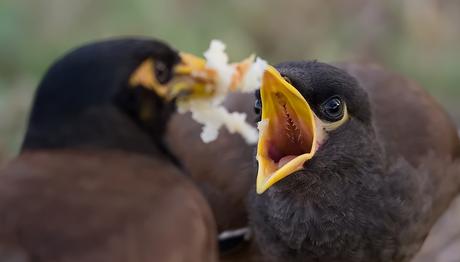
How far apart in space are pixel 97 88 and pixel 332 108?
2.49 feet

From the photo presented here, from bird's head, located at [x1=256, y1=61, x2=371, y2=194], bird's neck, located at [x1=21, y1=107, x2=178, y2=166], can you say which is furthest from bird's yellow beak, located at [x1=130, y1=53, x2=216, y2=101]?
bird's head, located at [x1=256, y1=61, x2=371, y2=194]

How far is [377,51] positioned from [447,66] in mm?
288

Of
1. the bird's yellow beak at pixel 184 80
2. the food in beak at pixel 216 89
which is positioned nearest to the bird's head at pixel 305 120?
the food in beak at pixel 216 89

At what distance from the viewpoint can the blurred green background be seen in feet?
11.8

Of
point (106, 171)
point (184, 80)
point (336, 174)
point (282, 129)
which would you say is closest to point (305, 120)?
point (282, 129)

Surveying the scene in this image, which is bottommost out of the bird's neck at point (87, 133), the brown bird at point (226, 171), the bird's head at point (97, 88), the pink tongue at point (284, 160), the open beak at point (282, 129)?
the brown bird at point (226, 171)

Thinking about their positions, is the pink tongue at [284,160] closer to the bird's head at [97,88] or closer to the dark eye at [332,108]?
the dark eye at [332,108]

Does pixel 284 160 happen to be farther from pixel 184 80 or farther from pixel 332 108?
pixel 184 80

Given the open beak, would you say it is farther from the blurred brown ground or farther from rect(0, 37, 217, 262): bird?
the blurred brown ground

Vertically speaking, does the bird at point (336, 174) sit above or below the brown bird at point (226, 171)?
above

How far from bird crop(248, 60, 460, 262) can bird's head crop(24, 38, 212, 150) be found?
0.44 metres

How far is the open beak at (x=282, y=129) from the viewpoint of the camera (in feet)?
5.55

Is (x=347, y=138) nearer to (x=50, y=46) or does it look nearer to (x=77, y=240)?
(x=77, y=240)

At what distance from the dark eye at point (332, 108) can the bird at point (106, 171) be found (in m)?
0.54
